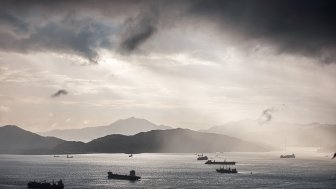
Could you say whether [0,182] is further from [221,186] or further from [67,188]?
[221,186]

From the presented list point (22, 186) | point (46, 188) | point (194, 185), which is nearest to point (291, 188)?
point (194, 185)

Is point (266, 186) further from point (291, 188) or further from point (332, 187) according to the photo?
point (332, 187)

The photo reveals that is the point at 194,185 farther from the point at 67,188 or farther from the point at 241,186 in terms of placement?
the point at 67,188

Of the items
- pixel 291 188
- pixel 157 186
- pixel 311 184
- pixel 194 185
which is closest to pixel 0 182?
pixel 157 186

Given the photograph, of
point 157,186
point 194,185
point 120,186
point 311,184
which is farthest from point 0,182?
point 311,184

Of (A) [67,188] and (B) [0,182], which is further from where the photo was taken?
(B) [0,182]

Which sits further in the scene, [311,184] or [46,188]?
[311,184]
